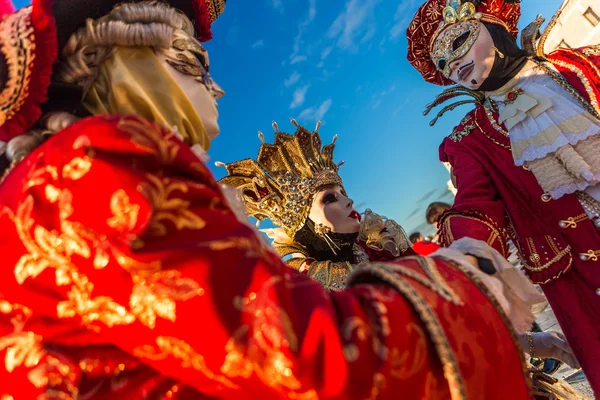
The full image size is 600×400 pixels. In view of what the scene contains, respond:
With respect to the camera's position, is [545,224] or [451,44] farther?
[451,44]

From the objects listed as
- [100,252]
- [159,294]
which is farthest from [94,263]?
[159,294]

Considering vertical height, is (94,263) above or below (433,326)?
above

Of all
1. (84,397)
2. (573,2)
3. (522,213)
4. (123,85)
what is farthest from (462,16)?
(573,2)

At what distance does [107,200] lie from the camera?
0.74 metres

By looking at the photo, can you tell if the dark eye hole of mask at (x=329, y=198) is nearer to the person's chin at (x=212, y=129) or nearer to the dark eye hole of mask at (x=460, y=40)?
the dark eye hole of mask at (x=460, y=40)

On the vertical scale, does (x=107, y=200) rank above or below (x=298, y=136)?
below

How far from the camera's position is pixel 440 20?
8.79 feet

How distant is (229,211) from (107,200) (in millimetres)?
253

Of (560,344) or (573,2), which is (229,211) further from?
(573,2)

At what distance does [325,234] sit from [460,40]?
1.61m

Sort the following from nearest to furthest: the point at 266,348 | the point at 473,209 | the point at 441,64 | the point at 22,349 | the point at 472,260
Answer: the point at 266,348
the point at 22,349
the point at 472,260
the point at 473,209
the point at 441,64

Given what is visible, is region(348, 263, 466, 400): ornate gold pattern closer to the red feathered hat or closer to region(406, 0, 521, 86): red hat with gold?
the red feathered hat

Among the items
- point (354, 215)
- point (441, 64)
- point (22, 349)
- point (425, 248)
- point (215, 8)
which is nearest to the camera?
point (22, 349)

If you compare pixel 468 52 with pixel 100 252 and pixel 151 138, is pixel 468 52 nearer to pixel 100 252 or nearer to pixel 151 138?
pixel 151 138
